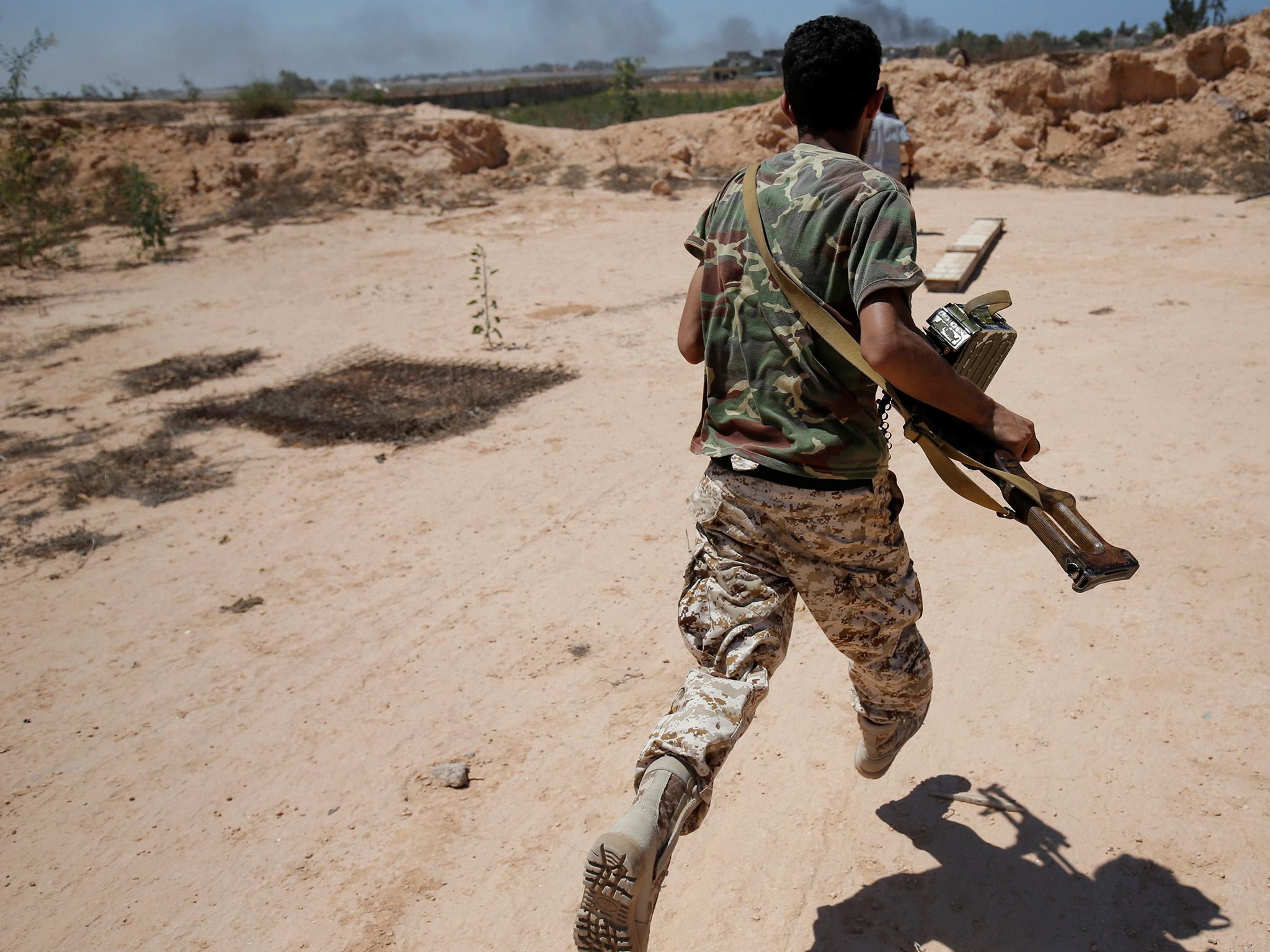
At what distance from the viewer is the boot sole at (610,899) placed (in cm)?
163

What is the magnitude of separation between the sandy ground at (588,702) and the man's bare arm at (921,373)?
122 cm

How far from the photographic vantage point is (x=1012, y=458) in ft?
5.75

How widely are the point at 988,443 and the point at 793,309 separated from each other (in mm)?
461

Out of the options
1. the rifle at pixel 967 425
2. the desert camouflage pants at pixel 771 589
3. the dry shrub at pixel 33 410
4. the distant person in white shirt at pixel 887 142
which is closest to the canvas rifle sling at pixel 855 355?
the rifle at pixel 967 425

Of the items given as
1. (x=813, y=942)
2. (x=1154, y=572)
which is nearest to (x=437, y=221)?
(x=1154, y=572)

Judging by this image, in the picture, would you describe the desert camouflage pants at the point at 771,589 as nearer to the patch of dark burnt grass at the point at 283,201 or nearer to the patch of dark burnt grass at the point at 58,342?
the patch of dark burnt grass at the point at 58,342

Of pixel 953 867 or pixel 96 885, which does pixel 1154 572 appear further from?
pixel 96 885

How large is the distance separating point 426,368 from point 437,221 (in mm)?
6905

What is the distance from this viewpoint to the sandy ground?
7.58 feet

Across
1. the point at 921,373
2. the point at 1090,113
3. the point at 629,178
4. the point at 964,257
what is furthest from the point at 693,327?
the point at 1090,113

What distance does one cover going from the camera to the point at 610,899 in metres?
1.64

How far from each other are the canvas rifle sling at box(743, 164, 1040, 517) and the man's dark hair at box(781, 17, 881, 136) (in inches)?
7.0

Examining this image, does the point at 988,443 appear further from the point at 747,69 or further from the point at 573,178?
the point at 747,69

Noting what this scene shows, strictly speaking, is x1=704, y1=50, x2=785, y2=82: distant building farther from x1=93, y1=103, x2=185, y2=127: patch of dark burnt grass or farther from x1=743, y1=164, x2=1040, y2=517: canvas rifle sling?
x1=743, y1=164, x2=1040, y2=517: canvas rifle sling
